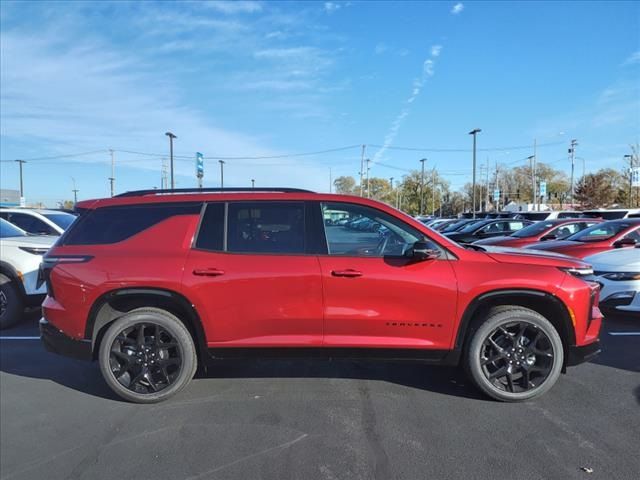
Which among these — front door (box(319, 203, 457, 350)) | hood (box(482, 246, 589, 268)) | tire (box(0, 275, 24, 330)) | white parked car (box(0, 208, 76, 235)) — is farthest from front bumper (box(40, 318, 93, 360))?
white parked car (box(0, 208, 76, 235))

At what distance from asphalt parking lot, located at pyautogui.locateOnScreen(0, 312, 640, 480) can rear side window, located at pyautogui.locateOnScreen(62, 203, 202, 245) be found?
4.82 feet

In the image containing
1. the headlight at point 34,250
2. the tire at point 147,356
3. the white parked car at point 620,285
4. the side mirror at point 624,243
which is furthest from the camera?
the side mirror at point 624,243

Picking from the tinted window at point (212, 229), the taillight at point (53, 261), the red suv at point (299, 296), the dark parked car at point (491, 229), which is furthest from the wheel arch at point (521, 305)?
the dark parked car at point (491, 229)

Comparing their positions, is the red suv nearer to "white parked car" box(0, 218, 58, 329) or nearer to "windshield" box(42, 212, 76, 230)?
"white parked car" box(0, 218, 58, 329)

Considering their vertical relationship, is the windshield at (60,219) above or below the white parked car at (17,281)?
above

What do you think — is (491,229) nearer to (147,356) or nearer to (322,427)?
(322,427)

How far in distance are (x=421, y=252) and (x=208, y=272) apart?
5.89ft

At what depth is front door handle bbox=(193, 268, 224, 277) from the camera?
3.65 meters

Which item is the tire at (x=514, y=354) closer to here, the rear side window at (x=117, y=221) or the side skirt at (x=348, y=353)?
the side skirt at (x=348, y=353)

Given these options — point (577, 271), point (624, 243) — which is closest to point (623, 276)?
point (624, 243)

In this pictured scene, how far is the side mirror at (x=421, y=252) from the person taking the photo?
11.6ft

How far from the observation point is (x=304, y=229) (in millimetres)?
3791

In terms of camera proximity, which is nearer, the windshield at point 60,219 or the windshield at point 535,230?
the windshield at point 60,219

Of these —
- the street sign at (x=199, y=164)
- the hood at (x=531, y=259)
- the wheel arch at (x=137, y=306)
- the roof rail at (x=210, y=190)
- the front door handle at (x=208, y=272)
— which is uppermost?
the street sign at (x=199, y=164)
